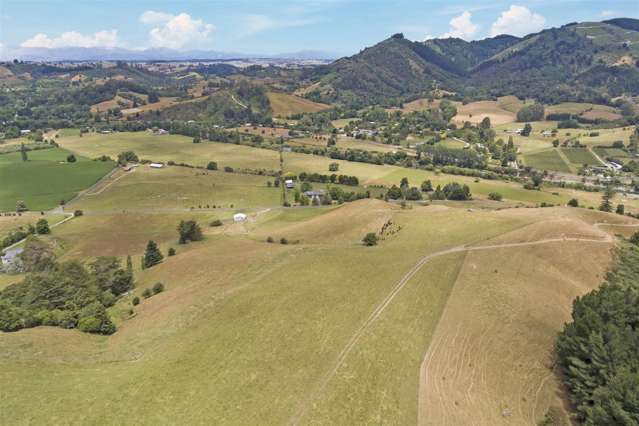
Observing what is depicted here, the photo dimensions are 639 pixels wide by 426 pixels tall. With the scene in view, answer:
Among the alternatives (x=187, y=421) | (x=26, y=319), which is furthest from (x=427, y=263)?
(x=26, y=319)

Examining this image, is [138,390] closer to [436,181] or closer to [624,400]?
[624,400]

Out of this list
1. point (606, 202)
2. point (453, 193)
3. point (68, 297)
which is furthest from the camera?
point (453, 193)

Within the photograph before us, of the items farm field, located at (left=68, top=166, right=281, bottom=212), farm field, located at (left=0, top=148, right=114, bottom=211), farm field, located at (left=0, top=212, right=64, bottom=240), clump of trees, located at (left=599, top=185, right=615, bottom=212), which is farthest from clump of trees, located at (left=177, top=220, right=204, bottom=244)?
clump of trees, located at (left=599, top=185, right=615, bottom=212)

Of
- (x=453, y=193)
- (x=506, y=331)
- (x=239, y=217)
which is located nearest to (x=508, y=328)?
(x=506, y=331)

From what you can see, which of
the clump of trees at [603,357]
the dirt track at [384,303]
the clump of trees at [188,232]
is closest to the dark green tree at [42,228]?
the clump of trees at [188,232]

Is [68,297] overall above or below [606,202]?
below

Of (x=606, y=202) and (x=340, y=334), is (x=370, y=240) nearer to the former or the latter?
(x=340, y=334)
